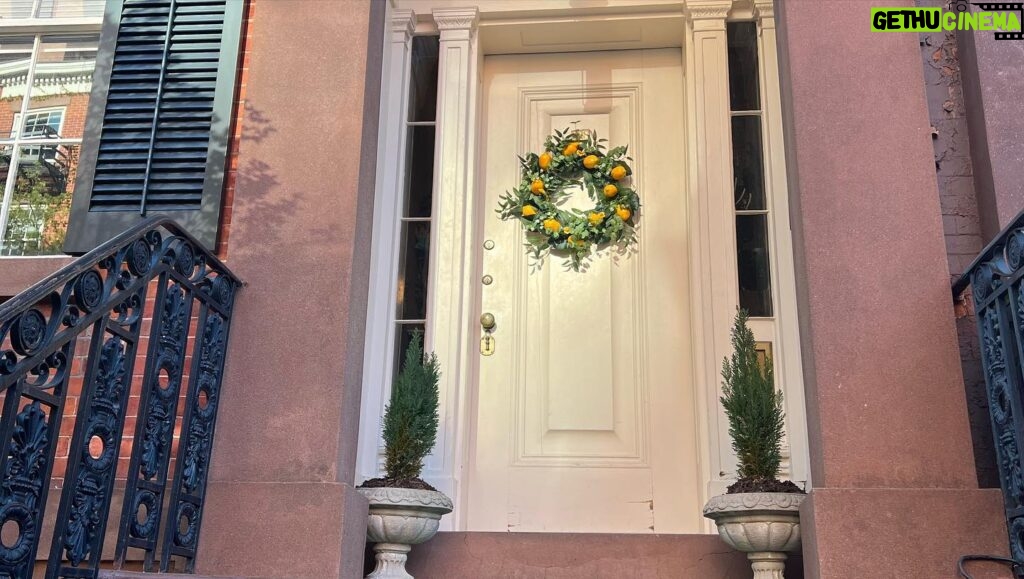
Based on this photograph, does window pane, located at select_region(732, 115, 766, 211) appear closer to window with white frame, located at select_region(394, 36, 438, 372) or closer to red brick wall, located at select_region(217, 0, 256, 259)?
window with white frame, located at select_region(394, 36, 438, 372)

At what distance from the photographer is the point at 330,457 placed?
10.6 feet

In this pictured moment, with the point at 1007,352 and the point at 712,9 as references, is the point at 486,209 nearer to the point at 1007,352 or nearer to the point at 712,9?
the point at 712,9

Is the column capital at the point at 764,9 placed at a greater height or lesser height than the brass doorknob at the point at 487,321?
greater

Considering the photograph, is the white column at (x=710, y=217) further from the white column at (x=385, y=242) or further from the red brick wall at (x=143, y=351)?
the red brick wall at (x=143, y=351)

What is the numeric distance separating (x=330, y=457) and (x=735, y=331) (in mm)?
1432

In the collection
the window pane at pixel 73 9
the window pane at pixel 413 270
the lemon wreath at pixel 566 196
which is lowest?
the window pane at pixel 413 270

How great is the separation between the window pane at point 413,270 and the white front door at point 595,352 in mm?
278

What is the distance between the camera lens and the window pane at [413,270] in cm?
420

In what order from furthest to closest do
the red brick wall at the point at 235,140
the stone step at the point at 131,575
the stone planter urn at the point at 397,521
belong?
the red brick wall at the point at 235,140 → the stone planter urn at the point at 397,521 → the stone step at the point at 131,575

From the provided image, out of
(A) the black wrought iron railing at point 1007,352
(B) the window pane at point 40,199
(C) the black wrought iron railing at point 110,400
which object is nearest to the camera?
(C) the black wrought iron railing at point 110,400

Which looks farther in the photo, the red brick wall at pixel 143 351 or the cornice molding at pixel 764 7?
the cornice molding at pixel 764 7

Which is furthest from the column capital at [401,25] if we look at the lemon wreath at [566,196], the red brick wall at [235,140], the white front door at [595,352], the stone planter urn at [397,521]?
the stone planter urn at [397,521]

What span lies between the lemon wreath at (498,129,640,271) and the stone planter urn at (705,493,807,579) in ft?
5.01

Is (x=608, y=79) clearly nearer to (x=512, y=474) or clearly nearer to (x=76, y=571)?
(x=512, y=474)
